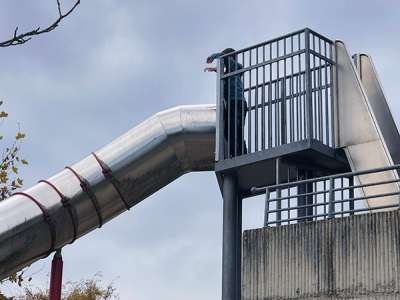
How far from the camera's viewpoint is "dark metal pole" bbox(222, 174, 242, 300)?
46.4ft

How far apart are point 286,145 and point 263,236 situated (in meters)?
2.20

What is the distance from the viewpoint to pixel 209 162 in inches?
635

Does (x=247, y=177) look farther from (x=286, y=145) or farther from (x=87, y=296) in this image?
(x=87, y=296)

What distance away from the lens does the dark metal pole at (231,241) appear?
14133mm

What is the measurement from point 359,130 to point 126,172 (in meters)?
4.56

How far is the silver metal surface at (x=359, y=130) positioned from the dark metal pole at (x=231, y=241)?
2.11 metres

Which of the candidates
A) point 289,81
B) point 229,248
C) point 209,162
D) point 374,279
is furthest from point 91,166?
point 374,279

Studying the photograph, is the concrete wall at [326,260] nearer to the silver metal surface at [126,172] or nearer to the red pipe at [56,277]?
the silver metal surface at [126,172]

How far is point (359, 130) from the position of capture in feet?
45.8

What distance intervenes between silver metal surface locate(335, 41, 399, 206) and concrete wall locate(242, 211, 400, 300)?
2158mm

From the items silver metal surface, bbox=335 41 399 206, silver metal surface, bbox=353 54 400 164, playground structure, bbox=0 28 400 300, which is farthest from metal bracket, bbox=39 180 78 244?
silver metal surface, bbox=353 54 400 164

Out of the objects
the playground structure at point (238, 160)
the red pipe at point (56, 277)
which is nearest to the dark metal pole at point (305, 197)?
the playground structure at point (238, 160)

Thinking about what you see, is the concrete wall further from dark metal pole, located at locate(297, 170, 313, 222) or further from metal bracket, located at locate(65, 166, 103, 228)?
metal bracket, located at locate(65, 166, 103, 228)

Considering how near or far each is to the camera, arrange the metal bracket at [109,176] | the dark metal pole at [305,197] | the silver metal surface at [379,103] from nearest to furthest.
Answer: the dark metal pole at [305,197] < the silver metal surface at [379,103] < the metal bracket at [109,176]
